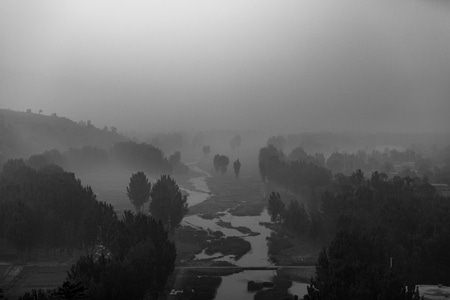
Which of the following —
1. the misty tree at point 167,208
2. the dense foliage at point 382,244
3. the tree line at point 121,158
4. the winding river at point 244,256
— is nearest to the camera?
the dense foliage at point 382,244

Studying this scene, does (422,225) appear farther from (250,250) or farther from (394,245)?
(250,250)

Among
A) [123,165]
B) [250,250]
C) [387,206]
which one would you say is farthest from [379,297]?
[123,165]

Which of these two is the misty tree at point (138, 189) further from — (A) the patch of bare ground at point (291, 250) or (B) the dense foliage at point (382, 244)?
(B) the dense foliage at point (382, 244)

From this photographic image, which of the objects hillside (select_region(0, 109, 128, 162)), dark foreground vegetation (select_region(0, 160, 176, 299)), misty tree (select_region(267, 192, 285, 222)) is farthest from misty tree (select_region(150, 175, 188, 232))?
hillside (select_region(0, 109, 128, 162))

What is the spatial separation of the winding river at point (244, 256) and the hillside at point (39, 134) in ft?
123

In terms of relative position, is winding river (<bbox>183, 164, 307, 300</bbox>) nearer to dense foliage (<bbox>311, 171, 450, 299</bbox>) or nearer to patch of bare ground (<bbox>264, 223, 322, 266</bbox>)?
patch of bare ground (<bbox>264, 223, 322, 266</bbox>)

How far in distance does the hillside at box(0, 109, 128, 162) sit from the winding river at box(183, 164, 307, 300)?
37389 millimetres

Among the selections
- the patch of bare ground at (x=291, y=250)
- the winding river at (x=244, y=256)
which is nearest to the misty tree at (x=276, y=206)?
the winding river at (x=244, y=256)

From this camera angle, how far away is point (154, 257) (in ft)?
89.1

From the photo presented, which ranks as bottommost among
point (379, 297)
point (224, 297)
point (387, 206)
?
point (224, 297)

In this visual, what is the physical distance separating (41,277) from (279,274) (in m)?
16.7

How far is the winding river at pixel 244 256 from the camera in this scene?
30.8 m

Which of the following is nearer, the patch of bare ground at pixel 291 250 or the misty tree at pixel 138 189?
the patch of bare ground at pixel 291 250

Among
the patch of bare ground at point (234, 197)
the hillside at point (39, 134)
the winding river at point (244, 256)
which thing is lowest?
the winding river at point (244, 256)
